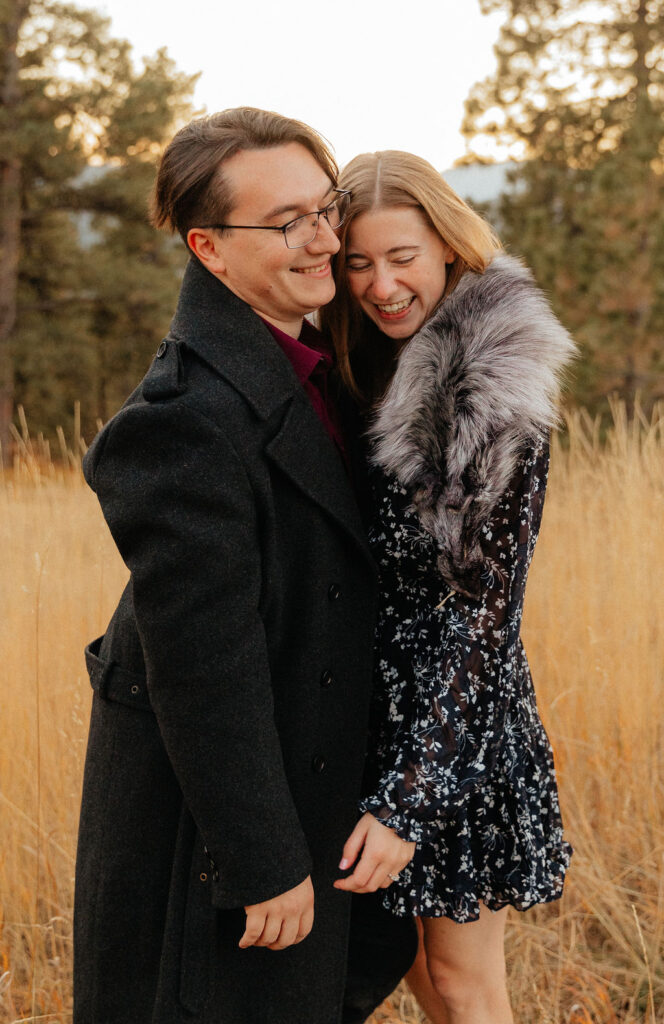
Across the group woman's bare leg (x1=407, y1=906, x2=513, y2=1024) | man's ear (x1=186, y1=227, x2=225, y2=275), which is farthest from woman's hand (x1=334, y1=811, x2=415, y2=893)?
man's ear (x1=186, y1=227, x2=225, y2=275)

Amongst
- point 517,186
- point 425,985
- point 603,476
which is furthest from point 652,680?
point 517,186

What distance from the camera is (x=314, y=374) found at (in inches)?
62.2

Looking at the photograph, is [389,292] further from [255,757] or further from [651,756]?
[651,756]

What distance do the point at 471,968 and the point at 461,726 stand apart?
20.7 inches

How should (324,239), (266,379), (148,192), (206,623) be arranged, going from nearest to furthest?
1. (206,623)
2. (266,379)
3. (324,239)
4. (148,192)

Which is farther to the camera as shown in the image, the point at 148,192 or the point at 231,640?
the point at 148,192

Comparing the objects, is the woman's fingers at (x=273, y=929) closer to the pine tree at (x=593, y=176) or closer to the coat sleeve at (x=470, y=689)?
the coat sleeve at (x=470, y=689)

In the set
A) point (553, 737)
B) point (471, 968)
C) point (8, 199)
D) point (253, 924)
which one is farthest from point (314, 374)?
point (8, 199)

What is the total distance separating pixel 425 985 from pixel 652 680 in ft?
4.47

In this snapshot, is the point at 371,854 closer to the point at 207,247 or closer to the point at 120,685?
the point at 120,685

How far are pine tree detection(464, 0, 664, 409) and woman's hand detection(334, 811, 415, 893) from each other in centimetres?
968

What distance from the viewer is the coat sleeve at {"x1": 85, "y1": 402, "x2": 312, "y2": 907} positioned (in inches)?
47.8

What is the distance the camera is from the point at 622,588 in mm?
2965

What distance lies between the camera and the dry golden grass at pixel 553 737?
225 centimetres
